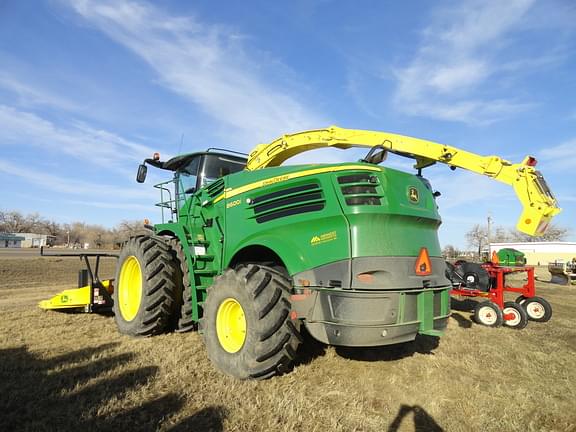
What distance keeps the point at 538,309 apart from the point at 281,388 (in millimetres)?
8001

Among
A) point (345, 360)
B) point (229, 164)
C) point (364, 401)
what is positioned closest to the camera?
point (364, 401)

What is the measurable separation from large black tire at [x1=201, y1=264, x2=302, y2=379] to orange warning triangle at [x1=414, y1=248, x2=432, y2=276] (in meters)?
1.36

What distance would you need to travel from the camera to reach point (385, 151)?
16.4 feet

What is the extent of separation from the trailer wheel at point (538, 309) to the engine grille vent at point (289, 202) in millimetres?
7750

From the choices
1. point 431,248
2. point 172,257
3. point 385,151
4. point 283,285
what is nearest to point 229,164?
point 172,257

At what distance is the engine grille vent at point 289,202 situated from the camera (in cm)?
415

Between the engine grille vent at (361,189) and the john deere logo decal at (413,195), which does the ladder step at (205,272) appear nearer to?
the engine grille vent at (361,189)

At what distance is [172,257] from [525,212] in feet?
16.1

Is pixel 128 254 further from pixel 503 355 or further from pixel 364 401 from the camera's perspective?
pixel 503 355

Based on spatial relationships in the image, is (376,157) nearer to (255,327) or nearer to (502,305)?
(255,327)

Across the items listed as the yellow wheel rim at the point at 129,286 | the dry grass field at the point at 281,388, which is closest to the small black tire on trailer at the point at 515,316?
the dry grass field at the point at 281,388

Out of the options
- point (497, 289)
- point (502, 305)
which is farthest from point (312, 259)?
point (497, 289)

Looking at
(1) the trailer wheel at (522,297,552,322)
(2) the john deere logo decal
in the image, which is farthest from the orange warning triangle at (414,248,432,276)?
(1) the trailer wheel at (522,297,552,322)

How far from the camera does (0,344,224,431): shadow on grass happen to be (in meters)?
2.95
